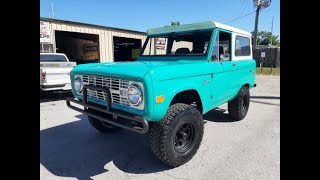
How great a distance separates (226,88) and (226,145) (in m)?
1.05

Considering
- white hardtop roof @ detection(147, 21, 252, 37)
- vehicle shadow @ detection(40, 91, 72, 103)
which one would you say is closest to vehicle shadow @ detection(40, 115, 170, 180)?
white hardtop roof @ detection(147, 21, 252, 37)

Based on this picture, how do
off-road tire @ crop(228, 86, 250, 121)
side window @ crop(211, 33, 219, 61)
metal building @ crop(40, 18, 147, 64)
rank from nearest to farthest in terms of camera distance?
side window @ crop(211, 33, 219, 61), off-road tire @ crop(228, 86, 250, 121), metal building @ crop(40, 18, 147, 64)

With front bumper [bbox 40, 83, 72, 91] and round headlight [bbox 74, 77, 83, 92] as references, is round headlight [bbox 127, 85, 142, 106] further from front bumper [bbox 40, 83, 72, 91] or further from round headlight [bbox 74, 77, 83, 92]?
front bumper [bbox 40, 83, 72, 91]

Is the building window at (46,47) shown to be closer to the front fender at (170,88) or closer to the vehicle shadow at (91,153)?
the vehicle shadow at (91,153)

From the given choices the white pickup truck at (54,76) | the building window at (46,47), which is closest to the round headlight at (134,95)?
the white pickup truck at (54,76)

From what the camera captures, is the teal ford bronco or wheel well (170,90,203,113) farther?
wheel well (170,90,203,113)

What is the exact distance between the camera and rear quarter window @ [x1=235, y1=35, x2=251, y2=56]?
520 centimetres

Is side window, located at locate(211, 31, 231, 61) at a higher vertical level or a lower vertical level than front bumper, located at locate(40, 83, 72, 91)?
higher

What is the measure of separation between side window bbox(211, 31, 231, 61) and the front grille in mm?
1834

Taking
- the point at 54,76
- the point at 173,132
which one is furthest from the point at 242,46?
the point at 54,76

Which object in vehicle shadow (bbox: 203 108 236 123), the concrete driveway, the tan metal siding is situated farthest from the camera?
the tan metal siding
